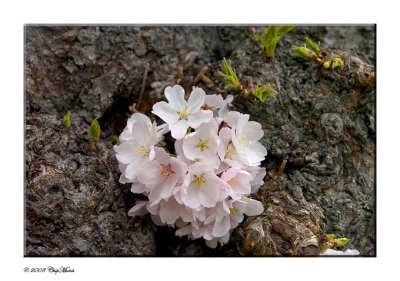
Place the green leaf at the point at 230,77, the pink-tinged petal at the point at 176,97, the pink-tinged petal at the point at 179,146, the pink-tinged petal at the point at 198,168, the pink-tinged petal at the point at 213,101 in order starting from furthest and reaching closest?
the green leaf at the point at 230,77
the pink-tinged petal at the point at 213,101
the pink-tinged petal at the point at 176,97
the pink-tinged petal at the point at 179,146
the pink-tinged petal at the point at 198,168

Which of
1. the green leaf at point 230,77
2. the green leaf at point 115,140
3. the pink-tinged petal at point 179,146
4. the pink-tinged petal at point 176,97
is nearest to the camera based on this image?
the pink-tinged petal at point 179,146

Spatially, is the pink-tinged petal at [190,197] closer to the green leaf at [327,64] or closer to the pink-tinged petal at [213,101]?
the pink-tinged petal at [213,101]

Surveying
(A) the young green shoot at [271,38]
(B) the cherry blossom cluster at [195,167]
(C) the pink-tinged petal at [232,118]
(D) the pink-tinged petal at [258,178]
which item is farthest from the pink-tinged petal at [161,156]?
(A) the young green shoot at [271,38]

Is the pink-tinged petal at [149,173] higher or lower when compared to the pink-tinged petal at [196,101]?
lower

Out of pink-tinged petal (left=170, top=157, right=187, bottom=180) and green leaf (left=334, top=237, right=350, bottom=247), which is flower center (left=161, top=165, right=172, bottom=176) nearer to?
pink-tinged petal (left=170, top=157, right=187, bottom=180)

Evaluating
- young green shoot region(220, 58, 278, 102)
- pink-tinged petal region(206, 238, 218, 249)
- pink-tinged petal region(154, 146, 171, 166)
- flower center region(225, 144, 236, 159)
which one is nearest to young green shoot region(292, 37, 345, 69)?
young green shoot region(220, 58, 278, 102)

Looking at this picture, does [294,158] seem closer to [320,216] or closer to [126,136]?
[320,216]
